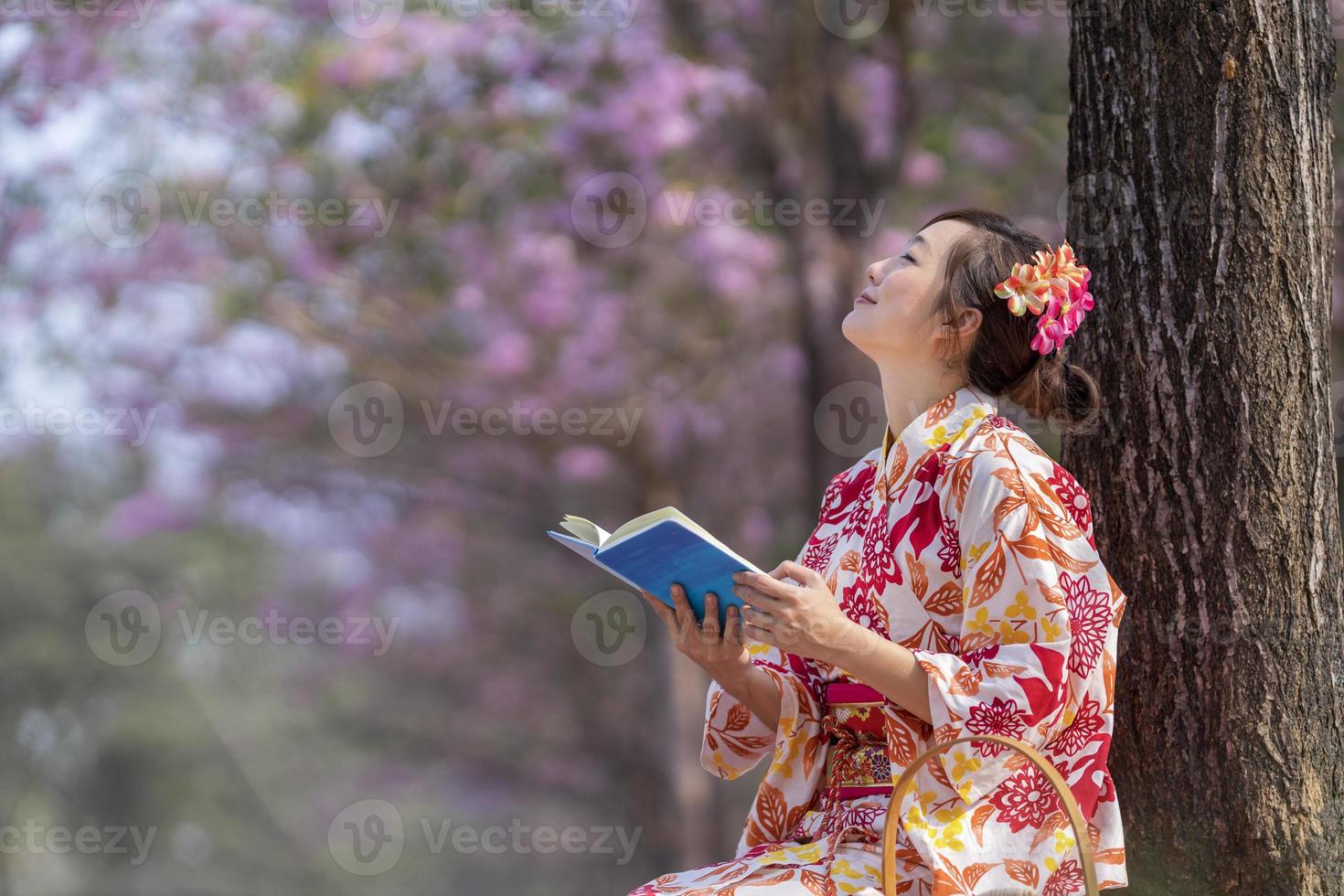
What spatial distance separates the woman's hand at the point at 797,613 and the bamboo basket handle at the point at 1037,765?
0.16m

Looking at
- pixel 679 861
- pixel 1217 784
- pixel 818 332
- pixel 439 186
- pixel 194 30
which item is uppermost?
pixel 194 30

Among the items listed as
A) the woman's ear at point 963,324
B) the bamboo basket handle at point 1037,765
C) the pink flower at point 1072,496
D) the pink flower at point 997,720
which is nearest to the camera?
the bamboo basket handle at point 1037,765

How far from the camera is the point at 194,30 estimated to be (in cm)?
567

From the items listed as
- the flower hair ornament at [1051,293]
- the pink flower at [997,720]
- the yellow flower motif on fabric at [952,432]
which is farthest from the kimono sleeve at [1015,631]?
the flower hair ornament at [1051,293]

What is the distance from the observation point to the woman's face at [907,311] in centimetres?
183

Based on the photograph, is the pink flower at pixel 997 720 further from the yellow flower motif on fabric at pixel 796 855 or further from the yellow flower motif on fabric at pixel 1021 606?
the yellow flower motif on fabric at pixel 796 855

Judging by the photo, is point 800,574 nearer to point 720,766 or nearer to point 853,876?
point 853,876

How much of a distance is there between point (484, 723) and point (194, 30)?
4976mm

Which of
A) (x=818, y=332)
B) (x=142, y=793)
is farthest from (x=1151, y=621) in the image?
(x=142, y=793)

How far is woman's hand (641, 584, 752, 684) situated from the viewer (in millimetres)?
1780

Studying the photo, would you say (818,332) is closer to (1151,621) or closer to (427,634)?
(1151,621)

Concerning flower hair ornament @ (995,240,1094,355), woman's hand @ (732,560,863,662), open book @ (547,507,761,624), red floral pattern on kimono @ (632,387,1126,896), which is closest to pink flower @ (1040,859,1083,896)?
red floral pattern on kimono @ (632,387,1126,896)

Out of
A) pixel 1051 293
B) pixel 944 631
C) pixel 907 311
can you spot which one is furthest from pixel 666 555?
pixel 1051 293

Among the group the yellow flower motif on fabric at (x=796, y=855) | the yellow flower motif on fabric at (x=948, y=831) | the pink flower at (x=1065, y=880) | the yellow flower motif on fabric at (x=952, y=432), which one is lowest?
the pink flower at (x=1065, y=880)
